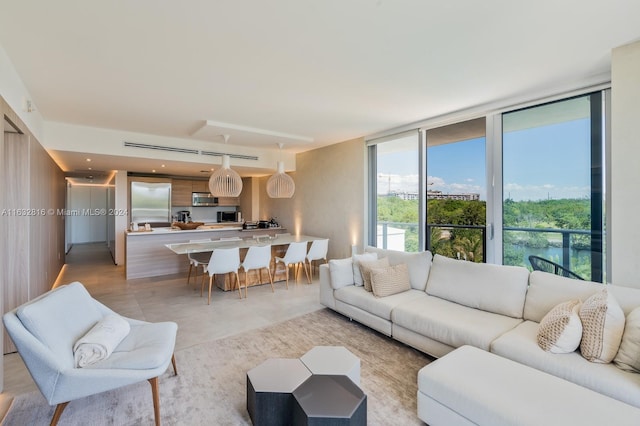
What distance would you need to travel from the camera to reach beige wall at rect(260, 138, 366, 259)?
18.3ft

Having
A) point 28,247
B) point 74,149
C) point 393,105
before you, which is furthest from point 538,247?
point 74,149

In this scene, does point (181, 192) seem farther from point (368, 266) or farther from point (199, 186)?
point (368, 266)

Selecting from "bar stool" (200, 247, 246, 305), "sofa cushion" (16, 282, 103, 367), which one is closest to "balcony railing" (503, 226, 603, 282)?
"bar stool" (200, 247, 246, 305)

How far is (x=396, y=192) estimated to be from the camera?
520 centimetres

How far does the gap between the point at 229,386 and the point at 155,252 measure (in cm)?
449

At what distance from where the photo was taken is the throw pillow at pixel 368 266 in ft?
11.4

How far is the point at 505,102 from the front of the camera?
11.9ft

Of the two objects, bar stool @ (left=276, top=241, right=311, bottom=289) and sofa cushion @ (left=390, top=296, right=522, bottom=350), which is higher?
bar stool @ (left=276, top=241, right=311, bottom=289)

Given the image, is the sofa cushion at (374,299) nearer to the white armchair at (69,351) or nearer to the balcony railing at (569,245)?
the balcony railing at (569,245)

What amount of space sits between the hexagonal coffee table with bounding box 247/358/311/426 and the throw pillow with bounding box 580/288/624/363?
1.83 m

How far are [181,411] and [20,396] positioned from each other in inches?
51.2

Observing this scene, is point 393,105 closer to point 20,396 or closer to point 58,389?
point 58,389

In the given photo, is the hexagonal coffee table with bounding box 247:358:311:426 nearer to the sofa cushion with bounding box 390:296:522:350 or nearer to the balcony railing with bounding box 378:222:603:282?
the sofa cushion with bounding box 390:296:522:350

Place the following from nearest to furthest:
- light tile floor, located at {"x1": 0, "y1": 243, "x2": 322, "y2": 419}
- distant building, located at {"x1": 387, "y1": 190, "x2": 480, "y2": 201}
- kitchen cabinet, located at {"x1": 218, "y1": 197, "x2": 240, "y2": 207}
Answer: light tile floor, located at {"x1": 0, "y1": 243, "x2": 322, "y2": 419}, distant building, located at {"x1": 387, "y1": 190, "x2": 480, "y2": 201}, kitchen cabinet, located at {"x1": 218, "y1": 197, "x2": 240, "y2": 207}
